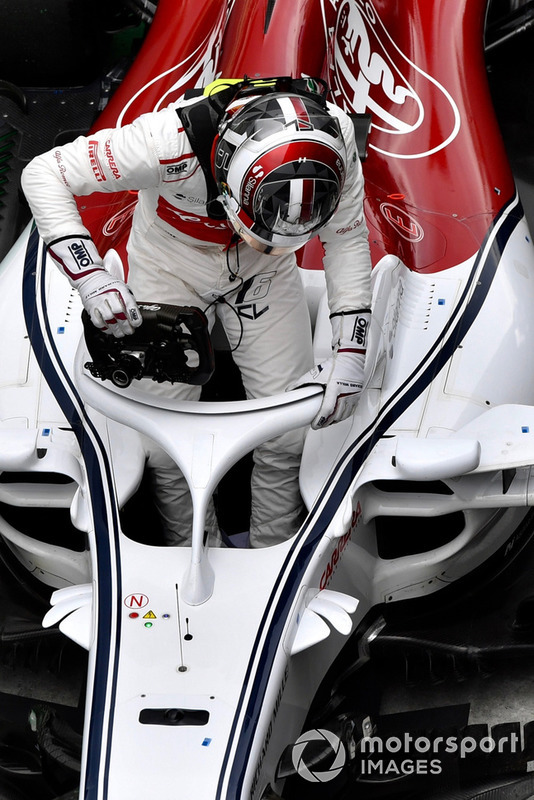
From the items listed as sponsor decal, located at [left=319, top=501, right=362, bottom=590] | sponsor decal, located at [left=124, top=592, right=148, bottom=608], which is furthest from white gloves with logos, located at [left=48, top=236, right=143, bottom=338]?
sponsor decal, located at [left=319, top=501, right=362, bottom=590]

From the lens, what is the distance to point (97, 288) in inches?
109

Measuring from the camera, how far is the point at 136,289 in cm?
326

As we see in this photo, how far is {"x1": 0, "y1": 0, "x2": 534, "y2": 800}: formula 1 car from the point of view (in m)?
2.55

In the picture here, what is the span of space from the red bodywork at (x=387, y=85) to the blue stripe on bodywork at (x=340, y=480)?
9 cm

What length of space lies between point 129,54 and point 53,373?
3222mm

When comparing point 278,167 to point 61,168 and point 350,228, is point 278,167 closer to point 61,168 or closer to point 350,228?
point 350,228

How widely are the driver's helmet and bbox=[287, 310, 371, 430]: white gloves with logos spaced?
0.35 metres

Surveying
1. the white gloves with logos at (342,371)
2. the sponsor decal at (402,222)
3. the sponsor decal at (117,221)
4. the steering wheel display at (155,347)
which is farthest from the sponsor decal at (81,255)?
the sponsor decal at (402,222)

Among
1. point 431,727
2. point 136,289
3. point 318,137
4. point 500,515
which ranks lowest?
point 431,727

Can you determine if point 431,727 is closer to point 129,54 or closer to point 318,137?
point 318,137

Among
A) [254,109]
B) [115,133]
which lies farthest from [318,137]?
[115,133]

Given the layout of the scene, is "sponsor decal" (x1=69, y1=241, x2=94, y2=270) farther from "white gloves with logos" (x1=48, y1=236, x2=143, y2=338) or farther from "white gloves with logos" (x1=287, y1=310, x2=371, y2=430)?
"white gloves with logos" (x1=287, y1=310, x2=371, y2=430)

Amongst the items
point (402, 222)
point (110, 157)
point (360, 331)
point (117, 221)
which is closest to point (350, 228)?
point (360, 331)

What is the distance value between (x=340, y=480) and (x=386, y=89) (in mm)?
1948
